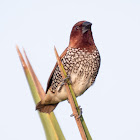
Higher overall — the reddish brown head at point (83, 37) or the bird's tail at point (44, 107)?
the reddish brown head at point (83, 37)

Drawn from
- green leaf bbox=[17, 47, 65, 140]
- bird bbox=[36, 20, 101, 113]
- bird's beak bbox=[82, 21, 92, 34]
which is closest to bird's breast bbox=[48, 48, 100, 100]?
bird bbox=[36, 20, 101, 113]

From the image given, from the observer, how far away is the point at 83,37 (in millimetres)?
3355

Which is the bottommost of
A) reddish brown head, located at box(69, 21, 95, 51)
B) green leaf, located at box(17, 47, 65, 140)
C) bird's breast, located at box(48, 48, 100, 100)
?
green leaf, located at box(17, 47, 65, 140)

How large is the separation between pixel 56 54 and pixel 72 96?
32 centimetres

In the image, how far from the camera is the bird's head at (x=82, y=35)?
3.34 metres

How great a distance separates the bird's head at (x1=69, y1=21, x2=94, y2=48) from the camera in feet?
11.0

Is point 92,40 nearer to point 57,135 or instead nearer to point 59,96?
point 59,96

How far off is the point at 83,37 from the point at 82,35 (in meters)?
0.03

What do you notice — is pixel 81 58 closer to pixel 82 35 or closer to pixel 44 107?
pixel 82 35

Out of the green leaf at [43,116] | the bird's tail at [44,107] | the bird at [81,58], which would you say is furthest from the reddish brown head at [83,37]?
the green leaf at [43,116]

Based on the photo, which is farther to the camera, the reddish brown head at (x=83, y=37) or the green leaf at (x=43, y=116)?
the reddish brown head at (x=83, y=37)

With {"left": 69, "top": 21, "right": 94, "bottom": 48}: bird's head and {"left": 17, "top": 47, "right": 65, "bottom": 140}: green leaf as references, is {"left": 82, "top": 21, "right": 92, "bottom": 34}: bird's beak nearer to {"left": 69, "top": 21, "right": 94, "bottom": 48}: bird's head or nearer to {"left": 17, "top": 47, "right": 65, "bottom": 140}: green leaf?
{"left": 69, "top": 21, "right": 94, "bottom": 48}: bird's head

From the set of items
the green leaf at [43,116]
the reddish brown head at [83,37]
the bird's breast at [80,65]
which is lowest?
the green leaf at [43,116]

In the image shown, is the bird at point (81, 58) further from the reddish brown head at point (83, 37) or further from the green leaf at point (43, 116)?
the green leaf at point (43, 116)
